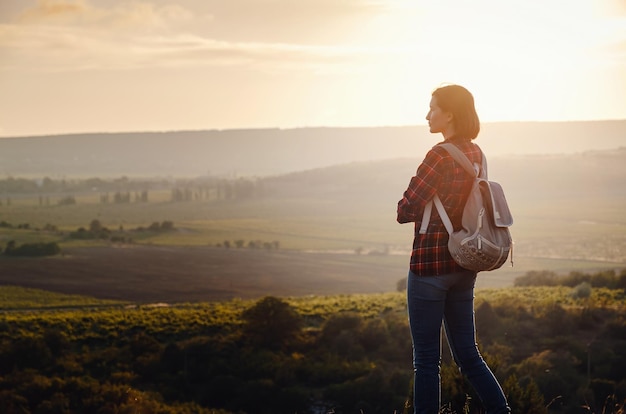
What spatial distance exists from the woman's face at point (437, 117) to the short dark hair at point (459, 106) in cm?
2

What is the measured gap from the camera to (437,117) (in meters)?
4.08

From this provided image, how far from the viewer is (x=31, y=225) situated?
4427 inches

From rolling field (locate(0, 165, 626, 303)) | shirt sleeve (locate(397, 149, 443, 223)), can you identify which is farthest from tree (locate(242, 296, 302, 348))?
rolling field (locate(0, 165, 626, 303))

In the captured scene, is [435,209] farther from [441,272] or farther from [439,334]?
[439,334]

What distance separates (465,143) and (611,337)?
75.0ft

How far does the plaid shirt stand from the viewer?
12.7 ft

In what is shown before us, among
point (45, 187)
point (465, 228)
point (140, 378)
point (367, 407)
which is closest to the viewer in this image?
point (465, 228)

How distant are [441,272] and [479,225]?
0.27 m

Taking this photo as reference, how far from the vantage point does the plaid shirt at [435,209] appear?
3871mm

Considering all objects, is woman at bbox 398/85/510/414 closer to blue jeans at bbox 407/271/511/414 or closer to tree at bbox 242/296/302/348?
blue jeans at bbox 407/271/511/414

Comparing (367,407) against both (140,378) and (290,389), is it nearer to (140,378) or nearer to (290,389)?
(290,389)

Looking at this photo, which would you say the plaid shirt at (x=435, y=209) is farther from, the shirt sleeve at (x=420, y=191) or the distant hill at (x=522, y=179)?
the distant hill at (x=522, y=179)

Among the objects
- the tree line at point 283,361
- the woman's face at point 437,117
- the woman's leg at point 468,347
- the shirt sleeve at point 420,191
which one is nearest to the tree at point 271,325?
the tree line at point 283,361

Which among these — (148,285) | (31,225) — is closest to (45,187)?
(31,225)
